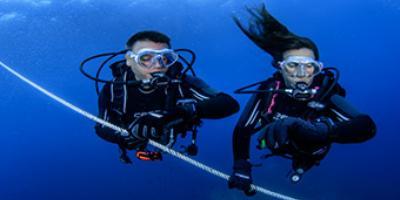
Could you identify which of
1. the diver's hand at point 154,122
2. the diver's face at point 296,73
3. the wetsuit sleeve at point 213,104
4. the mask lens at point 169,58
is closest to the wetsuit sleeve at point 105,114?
the diver's hand at point 154,122

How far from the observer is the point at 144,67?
4.76 metres

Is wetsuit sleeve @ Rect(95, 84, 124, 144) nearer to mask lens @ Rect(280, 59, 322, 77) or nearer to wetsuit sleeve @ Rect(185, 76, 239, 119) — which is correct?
wetsuit sleeve @ Rect(185, 76, 239, 119)

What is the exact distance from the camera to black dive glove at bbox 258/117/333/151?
12.1ft

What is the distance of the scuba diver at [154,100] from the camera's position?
4402 millimetres

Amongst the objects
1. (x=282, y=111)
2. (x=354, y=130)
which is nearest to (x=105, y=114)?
(x=282, y=111)

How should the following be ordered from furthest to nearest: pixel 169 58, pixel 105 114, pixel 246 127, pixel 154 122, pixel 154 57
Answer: pixel 105 114 → pixel 169 58 → pixel 154 57 → pixel 246 127 → pixel 154 122

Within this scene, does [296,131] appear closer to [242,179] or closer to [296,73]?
[242,179]

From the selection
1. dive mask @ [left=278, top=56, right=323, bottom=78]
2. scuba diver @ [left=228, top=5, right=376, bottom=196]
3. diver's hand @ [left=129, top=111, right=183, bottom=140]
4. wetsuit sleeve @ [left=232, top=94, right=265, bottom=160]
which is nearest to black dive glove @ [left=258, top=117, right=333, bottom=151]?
scuba diver @ [left=228, top=5, right=376, bottom=196]

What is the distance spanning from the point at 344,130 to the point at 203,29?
23061 mm

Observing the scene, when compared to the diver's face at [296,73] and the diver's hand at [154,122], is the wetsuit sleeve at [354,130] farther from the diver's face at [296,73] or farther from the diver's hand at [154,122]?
the diver's hand at [154,122]

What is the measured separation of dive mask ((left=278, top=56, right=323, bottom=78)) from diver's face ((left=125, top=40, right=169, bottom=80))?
A: 1653 mm

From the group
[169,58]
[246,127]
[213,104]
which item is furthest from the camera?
[169,58]

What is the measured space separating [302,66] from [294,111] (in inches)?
23.8

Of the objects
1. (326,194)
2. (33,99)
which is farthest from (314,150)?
(33,99)
